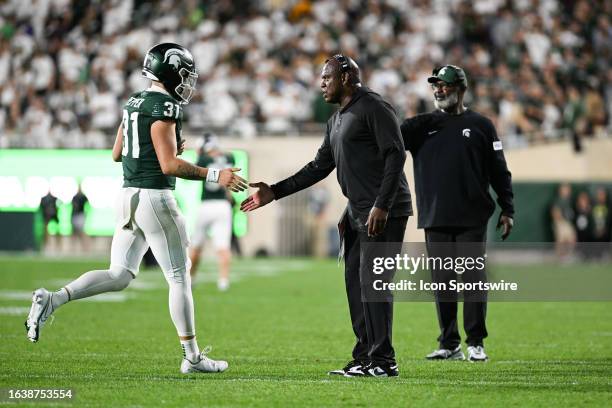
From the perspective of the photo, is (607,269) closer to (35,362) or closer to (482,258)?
(482,258)

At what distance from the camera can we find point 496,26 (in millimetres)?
24562

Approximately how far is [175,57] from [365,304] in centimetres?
192

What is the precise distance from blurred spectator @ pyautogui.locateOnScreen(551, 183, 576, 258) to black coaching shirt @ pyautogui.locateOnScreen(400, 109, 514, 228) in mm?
14618

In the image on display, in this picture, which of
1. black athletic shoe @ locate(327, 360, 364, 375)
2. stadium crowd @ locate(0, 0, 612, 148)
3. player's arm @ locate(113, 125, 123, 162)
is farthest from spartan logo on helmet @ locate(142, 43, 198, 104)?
stadium crowd @ locate(0, 0, 612, 148)

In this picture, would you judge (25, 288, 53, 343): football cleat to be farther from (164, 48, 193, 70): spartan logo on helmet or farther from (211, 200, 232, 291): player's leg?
(211, 200, 232, 291): player's leg

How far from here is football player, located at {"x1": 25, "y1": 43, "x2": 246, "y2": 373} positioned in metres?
6.93

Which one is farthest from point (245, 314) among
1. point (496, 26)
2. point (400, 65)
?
point (496, 26)

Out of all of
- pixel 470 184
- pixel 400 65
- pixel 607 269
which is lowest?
pixel 607 269

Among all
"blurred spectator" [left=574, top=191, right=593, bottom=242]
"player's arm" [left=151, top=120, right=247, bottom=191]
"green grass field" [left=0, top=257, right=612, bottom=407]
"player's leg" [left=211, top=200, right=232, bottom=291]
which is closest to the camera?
"green grass field" [left=0, top=257, right=612, bottom=407]

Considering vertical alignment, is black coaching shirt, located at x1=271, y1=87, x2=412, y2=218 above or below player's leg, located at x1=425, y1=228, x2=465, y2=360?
above

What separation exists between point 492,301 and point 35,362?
7.89 m

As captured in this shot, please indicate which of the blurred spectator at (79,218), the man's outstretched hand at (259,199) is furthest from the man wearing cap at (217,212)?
the blurred spectator at (79,218)

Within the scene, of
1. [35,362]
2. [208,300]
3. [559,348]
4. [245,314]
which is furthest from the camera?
[208,300]

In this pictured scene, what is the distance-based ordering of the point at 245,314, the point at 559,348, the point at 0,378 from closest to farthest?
the point at 0,378 < the point at 559,348 < the point at 245,314
